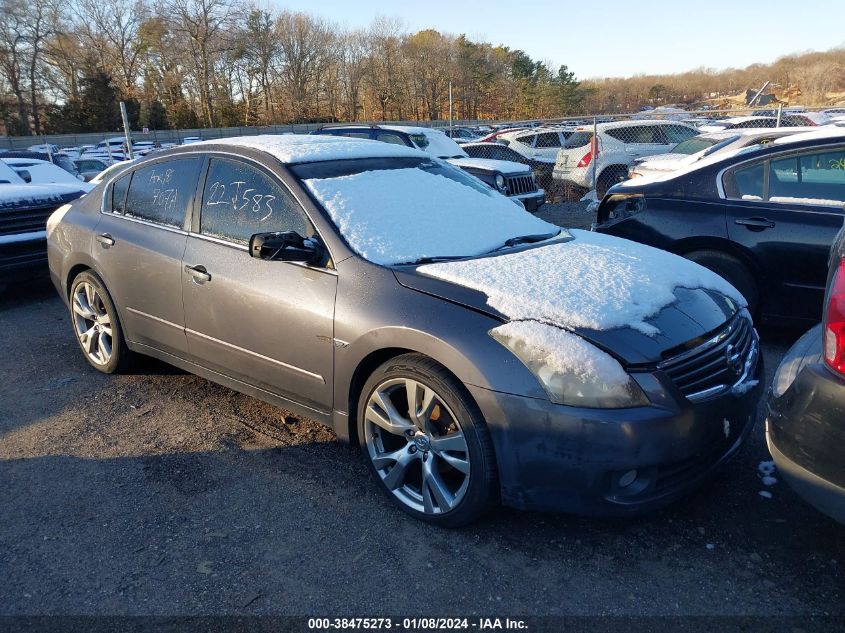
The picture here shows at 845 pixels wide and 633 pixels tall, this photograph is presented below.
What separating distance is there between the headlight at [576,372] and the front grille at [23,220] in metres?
6.34

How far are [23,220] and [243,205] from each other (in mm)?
4565

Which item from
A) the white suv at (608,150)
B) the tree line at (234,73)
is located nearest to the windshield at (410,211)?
the white suv at (608,150)

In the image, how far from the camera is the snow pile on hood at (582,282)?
267cm

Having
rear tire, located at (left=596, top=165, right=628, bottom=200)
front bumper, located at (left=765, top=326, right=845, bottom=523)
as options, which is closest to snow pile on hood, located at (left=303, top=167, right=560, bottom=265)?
front bumper, located at (left=765, top=326, right=845, bottom=523)

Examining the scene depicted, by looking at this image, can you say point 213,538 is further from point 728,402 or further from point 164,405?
point 728,402

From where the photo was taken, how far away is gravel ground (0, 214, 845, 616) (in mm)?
2439

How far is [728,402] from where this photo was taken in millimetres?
2709

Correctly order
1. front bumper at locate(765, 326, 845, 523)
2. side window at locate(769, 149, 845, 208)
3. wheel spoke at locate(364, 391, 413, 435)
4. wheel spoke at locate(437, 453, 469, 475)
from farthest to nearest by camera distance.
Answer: side window at locate(769, 149, 845, 208) < wheel spoke at locate(364, 391, 413, 435) < wheel spoke at locate(437, 453, 469, 475) < front bumper at locate(765, 326, 845, 523)

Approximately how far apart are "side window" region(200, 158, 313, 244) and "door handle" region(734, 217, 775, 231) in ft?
11.3

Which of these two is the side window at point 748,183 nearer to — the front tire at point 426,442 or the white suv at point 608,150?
the front tire at point 426,442

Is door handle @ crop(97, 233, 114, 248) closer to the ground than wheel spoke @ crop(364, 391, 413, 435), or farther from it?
farther from it

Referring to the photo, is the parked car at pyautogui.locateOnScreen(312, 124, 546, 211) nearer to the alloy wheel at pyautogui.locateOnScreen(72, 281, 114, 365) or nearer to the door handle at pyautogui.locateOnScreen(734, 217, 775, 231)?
the door handle at pyautogui.locateOnScreen(734, 217, 775, 231)

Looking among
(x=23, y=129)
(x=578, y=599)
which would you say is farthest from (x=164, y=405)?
(x=23, y=129)

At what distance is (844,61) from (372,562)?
268 ft
